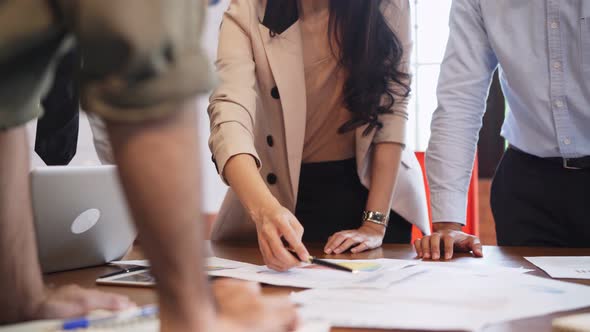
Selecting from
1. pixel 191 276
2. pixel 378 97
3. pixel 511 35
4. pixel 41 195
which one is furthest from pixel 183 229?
pixel 511 35

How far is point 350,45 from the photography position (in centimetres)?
176

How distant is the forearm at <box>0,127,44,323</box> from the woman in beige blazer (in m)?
0.89

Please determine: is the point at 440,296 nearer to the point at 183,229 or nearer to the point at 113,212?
the point at 183,229

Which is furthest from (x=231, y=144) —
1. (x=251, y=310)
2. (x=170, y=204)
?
(x=170, y=204)

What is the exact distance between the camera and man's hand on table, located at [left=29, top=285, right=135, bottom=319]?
736mm

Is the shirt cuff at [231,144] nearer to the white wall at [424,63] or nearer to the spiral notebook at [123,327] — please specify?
the spiral notebook at [123,327]

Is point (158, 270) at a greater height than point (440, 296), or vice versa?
point (158, 270)

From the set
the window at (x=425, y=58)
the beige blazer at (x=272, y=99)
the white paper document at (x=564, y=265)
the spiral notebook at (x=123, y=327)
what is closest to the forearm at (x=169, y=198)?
the spiral notebook at (x=123, y=327)

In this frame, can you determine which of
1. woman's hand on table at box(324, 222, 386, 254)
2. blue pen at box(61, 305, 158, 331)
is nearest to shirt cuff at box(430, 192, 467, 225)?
woman's hand on table at box(324, 222, 386, 254)

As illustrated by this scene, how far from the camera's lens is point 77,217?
112 centimetres

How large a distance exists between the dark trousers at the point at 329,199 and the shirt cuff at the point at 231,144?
0.32 m

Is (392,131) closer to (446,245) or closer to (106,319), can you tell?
(446,245)

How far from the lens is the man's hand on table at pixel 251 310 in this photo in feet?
1.87

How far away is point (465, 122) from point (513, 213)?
0.29m
